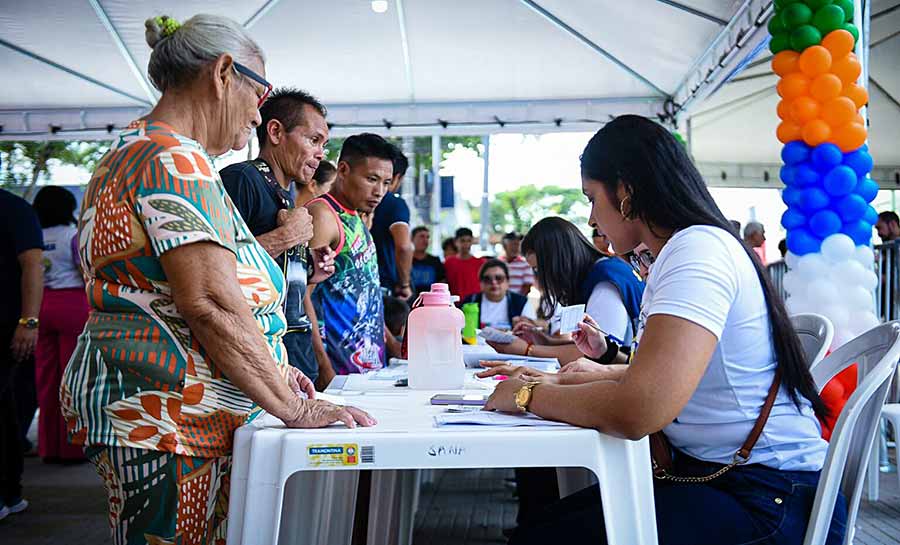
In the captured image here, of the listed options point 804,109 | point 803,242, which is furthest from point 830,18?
point 803,242

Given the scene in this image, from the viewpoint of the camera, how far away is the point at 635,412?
1.17 metres

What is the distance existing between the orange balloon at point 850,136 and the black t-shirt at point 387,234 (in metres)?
2.35

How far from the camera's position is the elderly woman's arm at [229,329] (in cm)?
125

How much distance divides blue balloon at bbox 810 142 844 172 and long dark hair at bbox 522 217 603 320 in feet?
6.45

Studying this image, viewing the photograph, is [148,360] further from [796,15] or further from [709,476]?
[796,15]

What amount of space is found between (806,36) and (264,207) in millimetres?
3443

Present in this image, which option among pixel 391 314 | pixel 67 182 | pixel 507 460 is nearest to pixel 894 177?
pixel 391 314

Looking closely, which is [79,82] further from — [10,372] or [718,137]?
[718,137]

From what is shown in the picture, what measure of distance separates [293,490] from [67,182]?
788cm

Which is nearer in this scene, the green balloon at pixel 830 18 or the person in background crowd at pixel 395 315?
the person in background crowd at pixel 395 315

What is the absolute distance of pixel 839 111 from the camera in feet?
14.3

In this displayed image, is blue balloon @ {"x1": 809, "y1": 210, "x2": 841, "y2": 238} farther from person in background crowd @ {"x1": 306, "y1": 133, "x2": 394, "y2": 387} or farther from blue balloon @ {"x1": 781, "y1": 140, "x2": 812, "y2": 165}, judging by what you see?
person in background crowd @ {"x1": 306, "y1": 133, "x2": 394, "y2": 387}

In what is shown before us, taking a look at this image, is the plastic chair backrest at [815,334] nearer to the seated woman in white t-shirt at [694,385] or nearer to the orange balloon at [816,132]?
the seated woman in white t-shirt at [694,385]

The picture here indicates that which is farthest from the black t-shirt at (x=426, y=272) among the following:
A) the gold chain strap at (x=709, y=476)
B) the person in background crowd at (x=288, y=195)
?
→ the gold chain strap at (x=709, y=476)
